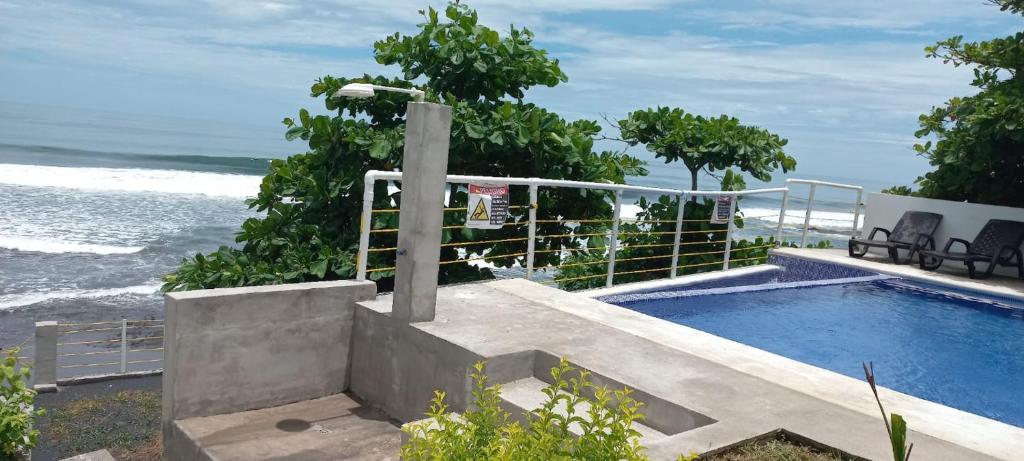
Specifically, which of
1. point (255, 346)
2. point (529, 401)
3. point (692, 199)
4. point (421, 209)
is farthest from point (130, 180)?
point (529, 401)

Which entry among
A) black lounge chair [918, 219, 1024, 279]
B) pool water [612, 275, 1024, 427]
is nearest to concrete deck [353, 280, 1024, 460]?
pool water [612, 275, 1024, 427]

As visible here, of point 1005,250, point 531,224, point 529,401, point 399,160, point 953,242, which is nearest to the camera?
point 529,401

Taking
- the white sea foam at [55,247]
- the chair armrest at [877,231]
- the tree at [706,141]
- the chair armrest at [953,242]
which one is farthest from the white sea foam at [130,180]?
the chair armrest at [953,242]

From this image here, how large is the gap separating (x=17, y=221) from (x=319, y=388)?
2677 centimetres

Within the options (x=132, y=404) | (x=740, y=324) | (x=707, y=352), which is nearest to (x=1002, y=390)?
(x=740, y=324)

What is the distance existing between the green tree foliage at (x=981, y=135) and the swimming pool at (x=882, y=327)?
259 centimetres

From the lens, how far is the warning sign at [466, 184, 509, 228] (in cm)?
600

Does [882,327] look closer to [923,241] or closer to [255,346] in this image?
[923,241]

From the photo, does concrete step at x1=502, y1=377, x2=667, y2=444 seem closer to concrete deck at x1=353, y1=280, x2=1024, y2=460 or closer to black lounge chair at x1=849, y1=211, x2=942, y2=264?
concrete deck at x1=353, y1=280, x2=1024, y2=460

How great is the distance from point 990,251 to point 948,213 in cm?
93

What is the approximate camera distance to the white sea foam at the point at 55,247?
2358 centimetres

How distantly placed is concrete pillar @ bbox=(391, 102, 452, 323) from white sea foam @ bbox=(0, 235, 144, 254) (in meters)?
22.3

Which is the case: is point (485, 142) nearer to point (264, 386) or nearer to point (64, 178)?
point (264, 386)

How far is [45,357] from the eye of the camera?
11039mm
